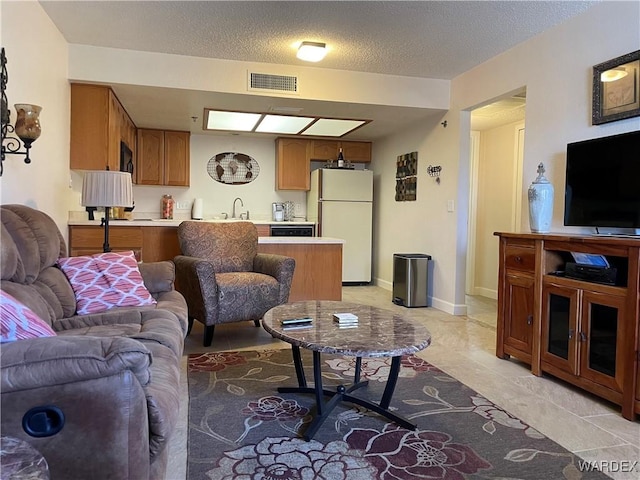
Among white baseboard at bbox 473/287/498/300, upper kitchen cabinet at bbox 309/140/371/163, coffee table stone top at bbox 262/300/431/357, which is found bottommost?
white baseboard at bbox 473/287/498/300

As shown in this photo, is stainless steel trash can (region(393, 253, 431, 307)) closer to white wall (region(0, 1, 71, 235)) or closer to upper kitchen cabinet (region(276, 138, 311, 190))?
upper kitchen cabinet (region(276, 138, 311, 190))

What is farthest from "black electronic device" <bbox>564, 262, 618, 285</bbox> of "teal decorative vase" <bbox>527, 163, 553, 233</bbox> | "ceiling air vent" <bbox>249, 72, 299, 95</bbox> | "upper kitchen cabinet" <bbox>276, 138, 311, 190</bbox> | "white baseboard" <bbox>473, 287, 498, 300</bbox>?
"upper kitchen cabinet" <bbox>276, 138, 311, 190</bbox>

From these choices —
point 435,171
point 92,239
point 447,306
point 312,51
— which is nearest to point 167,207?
point 92,239

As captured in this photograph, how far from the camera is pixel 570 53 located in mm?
3135

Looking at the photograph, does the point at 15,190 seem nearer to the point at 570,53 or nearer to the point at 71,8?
the point at 71,8

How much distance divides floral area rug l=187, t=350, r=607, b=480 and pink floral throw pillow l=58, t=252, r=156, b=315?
61 cm

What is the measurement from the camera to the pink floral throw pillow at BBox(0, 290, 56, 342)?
4.18 ft

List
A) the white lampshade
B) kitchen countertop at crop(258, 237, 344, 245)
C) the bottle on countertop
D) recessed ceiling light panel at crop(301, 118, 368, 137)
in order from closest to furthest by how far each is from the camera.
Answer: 1. the white lampshade
2. kitchen countertop at crop(258, 237, 344, 245)
3. recessed ceiling light panel at crop(301, 118, 368, 137)
4. the bottle on countertop

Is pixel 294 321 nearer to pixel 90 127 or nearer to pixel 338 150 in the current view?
pixel 90 127

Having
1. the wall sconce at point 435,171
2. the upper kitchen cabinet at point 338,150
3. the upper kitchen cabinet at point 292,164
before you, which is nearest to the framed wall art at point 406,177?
the wall sconce at point 435,171

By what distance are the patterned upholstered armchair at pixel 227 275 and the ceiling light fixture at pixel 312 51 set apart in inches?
61.1

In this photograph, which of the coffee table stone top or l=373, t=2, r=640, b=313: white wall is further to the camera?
l=373, t=2, r=640, b=313: white wall

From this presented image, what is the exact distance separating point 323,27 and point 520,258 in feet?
7.26

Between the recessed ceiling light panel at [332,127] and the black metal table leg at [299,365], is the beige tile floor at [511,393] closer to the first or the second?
the black metal table leg at [299,365]
